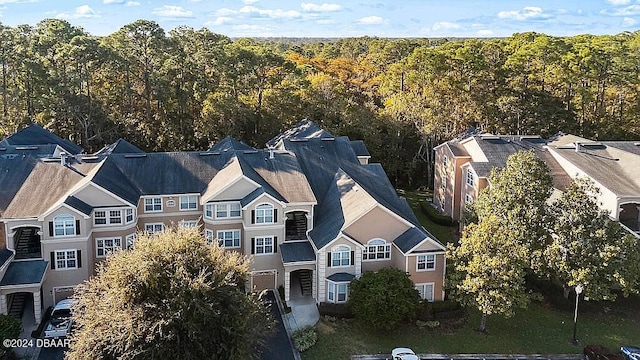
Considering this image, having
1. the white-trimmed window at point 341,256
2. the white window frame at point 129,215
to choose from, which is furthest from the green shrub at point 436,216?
the white window frame at point 129,215

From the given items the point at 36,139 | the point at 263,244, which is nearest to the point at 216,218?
the point at 263,244

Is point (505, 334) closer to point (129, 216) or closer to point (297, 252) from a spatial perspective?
point (297, 252)

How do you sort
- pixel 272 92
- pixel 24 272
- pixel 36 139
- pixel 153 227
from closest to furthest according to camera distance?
pixel 24 272 → pixel 153 227 → pixel 36 139 → pixel 272 92

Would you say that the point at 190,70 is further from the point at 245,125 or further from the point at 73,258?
the point at 73,258

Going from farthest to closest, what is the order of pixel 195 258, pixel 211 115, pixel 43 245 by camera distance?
pixel 211 115, pixel 43 245, pixel 195 258

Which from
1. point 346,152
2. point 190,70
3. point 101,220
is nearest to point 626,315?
point 346,152

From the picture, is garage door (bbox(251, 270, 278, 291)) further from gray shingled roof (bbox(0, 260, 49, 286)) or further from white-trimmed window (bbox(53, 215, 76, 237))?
gray shingled roof (bbox(0, 260, 49, 286))
